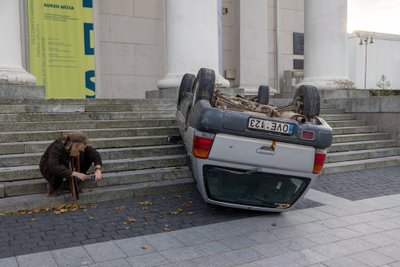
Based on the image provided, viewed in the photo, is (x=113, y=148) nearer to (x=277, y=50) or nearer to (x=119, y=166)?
(x=119, y=166)

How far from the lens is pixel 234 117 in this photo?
449 cm

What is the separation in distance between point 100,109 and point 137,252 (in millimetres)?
4817

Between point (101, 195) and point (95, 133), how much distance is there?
5.92 ft

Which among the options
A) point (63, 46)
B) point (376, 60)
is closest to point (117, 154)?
point (63, 46)

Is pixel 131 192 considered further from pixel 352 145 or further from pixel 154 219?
pixel 352 145

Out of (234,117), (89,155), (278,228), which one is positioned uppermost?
(234,117)

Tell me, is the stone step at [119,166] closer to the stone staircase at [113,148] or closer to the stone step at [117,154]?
the stone staircase at [113,148]

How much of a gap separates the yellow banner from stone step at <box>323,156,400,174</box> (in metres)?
7.84

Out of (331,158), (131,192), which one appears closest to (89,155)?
(131,192)

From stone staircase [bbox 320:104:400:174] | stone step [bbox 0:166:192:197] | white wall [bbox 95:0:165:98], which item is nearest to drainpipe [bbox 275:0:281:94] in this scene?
white wall [bbox 95:0:165:98]

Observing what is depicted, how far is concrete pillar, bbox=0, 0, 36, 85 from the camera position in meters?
8.51

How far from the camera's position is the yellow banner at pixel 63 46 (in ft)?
38.4

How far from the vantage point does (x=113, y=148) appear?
7.08 m

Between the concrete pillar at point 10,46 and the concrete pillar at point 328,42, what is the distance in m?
8.44
